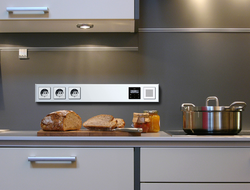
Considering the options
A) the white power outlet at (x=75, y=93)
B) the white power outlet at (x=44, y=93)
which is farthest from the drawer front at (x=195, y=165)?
the white power outlet at (x=44, y=93)

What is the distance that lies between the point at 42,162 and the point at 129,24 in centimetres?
92

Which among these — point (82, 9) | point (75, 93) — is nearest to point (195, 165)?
point (75, 93)

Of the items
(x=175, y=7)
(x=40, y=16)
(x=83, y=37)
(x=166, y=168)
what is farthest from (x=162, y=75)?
(x=40, y=16)

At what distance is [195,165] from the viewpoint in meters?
1.10

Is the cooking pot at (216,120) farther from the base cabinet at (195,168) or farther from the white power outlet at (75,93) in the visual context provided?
the white power outlet at (75,93)

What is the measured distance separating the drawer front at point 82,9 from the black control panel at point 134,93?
483mm

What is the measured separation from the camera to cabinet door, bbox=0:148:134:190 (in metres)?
1.10

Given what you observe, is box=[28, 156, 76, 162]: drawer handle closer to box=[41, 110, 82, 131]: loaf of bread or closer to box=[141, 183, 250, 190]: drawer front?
box=[41, 110, 82, 131]: loaf of bread

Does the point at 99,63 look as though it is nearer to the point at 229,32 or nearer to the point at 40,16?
the point at 40,16

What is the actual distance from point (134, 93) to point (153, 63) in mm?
252

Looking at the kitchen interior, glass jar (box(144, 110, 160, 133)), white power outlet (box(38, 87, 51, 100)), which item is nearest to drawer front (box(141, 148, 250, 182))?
glass jar (box(144, 110, 160, 133))

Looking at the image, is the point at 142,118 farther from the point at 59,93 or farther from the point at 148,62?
the point at 59,93

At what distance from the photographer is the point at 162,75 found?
165cm

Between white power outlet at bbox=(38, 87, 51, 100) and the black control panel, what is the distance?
0.55 metres
